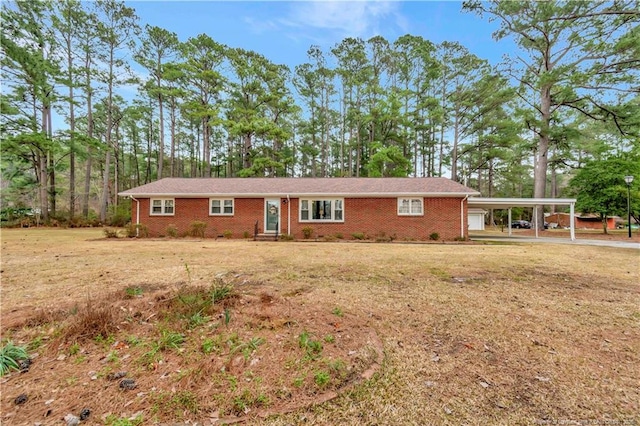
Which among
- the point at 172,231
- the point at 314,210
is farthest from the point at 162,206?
the point at 314,210

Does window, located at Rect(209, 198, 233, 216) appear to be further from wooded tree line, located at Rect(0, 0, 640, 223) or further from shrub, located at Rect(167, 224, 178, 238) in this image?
wooded tree line, located at Rect(0, 0, 640, 223)

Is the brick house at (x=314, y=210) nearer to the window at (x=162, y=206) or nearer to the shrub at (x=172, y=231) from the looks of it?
the window at (x=162, y=206)

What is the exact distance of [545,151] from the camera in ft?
71.8

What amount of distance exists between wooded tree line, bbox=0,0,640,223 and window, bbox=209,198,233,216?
1015cm

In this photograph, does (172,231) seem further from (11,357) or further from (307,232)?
(11,357)

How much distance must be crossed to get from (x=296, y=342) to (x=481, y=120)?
3094cm

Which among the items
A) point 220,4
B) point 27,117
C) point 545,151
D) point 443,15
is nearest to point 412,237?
point 443,15

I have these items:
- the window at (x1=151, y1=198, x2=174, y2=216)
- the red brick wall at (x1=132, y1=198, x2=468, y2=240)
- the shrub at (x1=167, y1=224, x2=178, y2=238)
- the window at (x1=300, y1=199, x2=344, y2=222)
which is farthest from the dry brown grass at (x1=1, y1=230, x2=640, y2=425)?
the window at (x1=151, y1=198, x2=174, y2=216)

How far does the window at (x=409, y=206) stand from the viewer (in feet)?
46.5

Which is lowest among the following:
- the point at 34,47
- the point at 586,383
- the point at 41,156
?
the point at 586,383

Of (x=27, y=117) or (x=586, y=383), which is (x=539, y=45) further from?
(x=27, y=117)

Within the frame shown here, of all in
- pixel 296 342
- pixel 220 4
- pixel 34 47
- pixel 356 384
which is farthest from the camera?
pixel 34 47

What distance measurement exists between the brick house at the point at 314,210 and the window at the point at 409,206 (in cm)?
5

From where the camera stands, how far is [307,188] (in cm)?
1534
